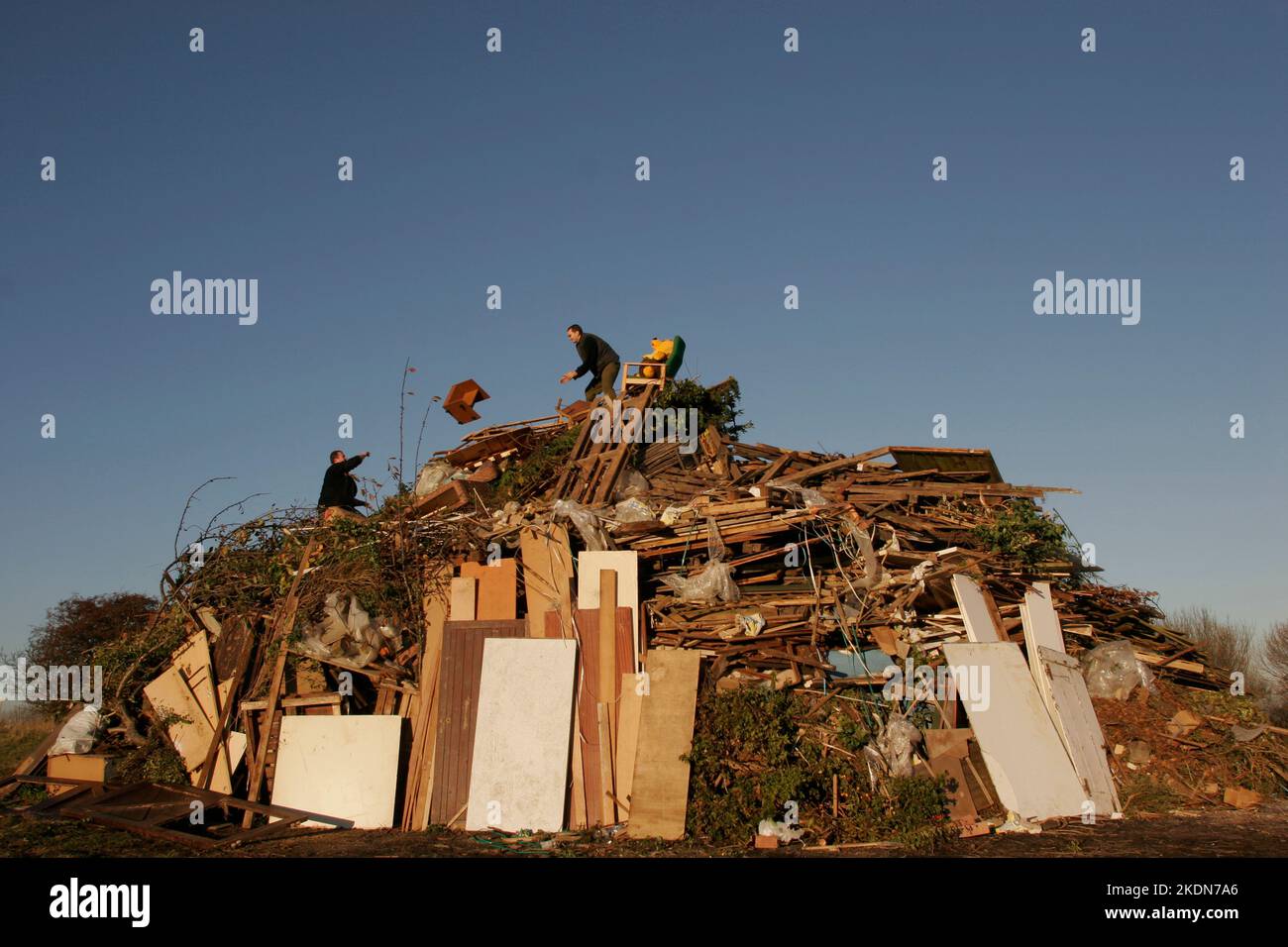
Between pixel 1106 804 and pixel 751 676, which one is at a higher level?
pixel 751 676

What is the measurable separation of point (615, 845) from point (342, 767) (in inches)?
126

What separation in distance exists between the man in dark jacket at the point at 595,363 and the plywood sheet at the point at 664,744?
5077 mm

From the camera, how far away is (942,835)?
9172mm

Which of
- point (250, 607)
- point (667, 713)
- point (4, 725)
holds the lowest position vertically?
point (4, 725)

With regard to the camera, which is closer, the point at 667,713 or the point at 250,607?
the point at 667,713

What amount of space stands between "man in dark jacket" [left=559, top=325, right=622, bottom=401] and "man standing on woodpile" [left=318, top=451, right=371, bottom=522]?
3.17 metres

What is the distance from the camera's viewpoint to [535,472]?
13461mm

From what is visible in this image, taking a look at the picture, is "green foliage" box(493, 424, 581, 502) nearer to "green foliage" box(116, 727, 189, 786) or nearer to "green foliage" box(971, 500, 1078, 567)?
"green foliage" box(116, 727, 189, 786)

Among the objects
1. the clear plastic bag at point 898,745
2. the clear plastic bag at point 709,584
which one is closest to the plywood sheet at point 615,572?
the clear plastic bag at point 709,584
